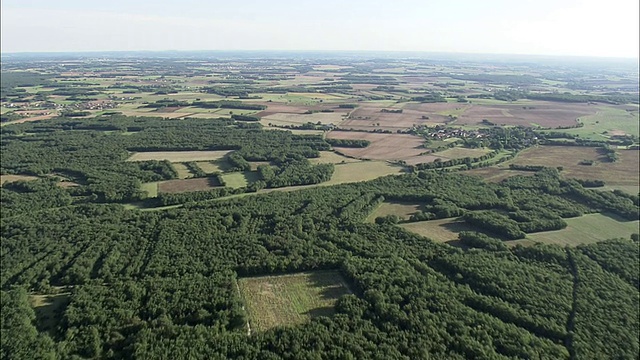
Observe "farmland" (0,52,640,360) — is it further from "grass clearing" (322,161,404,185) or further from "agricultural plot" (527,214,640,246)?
"grass clearing" (322,161,404,185)

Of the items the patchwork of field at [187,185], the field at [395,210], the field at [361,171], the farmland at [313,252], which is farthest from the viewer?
the field at [361,171]

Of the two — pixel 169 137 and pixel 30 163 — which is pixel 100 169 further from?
pixel 169 137

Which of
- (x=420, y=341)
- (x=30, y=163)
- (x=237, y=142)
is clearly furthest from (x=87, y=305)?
(x=237, y=142)

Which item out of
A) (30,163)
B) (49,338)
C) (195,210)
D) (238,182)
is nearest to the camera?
(49,338)

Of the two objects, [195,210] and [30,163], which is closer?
[195,210]

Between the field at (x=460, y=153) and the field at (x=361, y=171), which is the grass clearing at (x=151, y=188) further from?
the field at (x=460, y=153)

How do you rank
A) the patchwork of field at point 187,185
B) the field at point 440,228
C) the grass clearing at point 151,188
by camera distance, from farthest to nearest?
the patchwork of field at point 187,185 < the grass clearing at point 151,188 < the field at point 440,228

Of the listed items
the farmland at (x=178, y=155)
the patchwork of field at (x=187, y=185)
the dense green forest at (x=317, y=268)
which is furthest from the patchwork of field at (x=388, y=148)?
the patchwork of field at (x=187, y=185)
